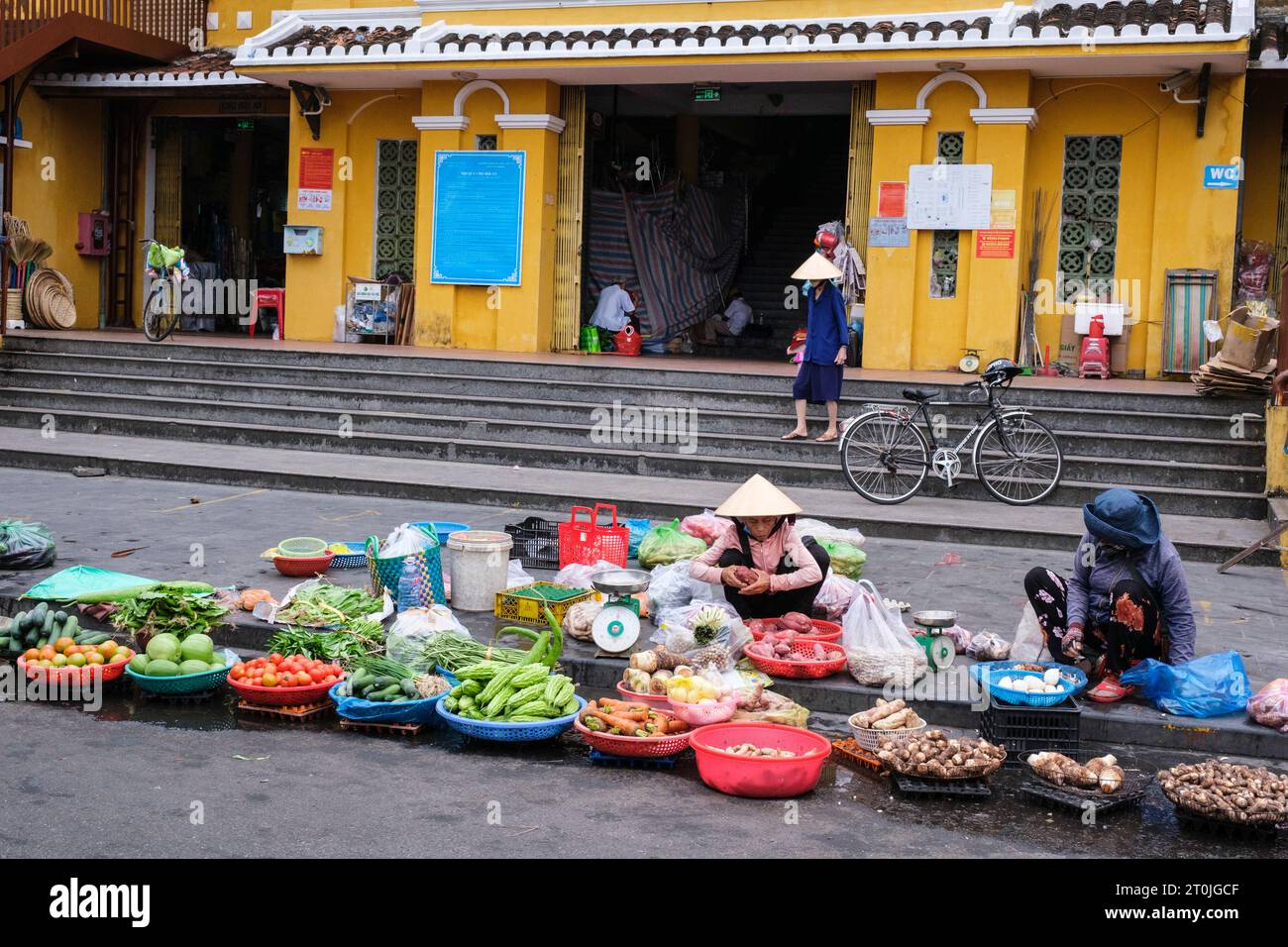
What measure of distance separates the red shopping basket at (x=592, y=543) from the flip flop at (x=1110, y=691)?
3.38 m

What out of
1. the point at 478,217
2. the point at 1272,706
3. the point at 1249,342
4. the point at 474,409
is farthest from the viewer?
the point at 478,217

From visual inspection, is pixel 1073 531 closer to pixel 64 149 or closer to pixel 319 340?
pixel 319 340

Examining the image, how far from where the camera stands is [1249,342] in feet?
42.6

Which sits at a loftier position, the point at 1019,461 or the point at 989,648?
the point at 1019,461

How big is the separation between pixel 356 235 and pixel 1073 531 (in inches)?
468

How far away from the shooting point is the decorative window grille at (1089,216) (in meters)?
16.0

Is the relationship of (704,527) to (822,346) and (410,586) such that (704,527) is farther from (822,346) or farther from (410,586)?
(822,346)

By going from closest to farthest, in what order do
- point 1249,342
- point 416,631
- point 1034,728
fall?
point 1034,728 → point 416,631 → point 1249,342

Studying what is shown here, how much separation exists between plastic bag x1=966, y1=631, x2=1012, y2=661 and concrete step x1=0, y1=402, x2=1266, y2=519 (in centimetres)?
495

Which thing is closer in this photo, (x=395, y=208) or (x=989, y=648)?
(x=989, y=648)

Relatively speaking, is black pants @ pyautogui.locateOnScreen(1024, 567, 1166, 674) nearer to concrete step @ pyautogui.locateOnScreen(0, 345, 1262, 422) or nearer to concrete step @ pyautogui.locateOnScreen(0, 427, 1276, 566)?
concrete step @ pyautogui.locateOnScreen(0, 427, 1276, 566)

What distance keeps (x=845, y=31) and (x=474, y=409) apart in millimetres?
6104

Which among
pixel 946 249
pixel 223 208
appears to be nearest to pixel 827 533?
pixel 946 249
